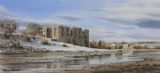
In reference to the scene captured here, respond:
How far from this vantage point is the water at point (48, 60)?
6.65 meters

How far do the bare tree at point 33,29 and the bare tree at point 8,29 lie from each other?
0.24 meters

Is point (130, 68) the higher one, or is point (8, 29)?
point (8, 29)

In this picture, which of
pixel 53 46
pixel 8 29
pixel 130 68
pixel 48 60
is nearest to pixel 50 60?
pixel 48 60

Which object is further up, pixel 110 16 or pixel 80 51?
pixel 110 16

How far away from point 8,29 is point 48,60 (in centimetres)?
89

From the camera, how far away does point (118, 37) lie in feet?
23.8

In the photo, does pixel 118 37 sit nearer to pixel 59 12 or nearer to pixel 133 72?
pixel 133 72

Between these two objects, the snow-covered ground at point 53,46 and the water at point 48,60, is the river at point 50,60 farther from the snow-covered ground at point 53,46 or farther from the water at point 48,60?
the snow-covered ground at point 53,46

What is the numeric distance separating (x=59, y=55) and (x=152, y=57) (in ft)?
6.04

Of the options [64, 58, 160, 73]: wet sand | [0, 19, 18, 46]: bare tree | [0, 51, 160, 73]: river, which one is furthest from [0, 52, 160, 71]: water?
[0, 19, 18, 46]: bare tree

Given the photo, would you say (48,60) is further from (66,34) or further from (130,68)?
(130,68)

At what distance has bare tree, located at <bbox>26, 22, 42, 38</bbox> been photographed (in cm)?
670

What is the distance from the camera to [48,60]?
6832 millimetres

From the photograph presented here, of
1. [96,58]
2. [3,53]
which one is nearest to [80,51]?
[96,58]
